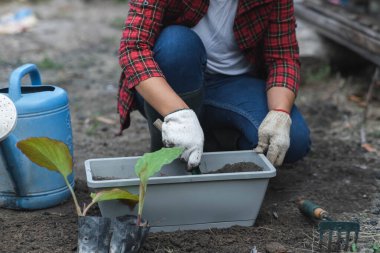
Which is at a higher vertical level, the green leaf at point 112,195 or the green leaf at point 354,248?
the green leaf at point 112,195

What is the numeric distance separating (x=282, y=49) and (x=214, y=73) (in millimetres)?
291

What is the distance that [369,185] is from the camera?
269cm

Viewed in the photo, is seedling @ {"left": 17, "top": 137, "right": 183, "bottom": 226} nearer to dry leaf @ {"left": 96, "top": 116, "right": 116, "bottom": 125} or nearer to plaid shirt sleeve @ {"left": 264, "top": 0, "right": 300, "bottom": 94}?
plaid shirt sleeve @ {"left": 264, "top": 0, "right": 300, "bottom": 94}

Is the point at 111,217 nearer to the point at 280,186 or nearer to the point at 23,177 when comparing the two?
the point at 23,177

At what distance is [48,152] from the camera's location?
6.25 feet

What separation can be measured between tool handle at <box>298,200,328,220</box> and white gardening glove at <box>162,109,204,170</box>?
43 cm

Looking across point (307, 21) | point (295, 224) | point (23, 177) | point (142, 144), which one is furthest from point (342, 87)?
point (23, 177)

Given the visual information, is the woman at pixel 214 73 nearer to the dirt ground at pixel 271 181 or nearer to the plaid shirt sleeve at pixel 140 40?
the plaid shirt sleeve at pixel 140 40

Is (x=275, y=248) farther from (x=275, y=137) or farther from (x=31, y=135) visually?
(x=31, y=135)

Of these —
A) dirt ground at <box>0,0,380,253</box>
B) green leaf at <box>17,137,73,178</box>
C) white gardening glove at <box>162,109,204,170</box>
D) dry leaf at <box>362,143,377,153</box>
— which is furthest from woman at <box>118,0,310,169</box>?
dry leaf at <box>362,143,377,153</box>

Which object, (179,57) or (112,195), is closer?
(112,195)

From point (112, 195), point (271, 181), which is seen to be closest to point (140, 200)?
point (112, 195)

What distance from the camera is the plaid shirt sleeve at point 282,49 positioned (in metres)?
2.53

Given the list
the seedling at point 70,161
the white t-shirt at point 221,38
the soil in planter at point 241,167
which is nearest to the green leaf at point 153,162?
the seedling at point 70,161
